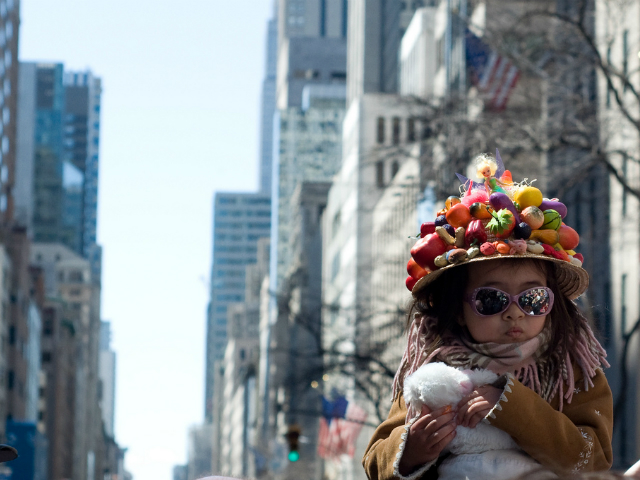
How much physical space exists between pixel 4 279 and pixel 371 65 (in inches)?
1896

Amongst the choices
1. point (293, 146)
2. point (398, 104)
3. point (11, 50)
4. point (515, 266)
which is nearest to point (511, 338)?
point (515, 266)

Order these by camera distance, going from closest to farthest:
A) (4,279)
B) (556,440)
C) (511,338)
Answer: (556,440), (511,338), (4,279)

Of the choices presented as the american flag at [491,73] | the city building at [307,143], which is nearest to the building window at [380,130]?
the american flag at [491,73]

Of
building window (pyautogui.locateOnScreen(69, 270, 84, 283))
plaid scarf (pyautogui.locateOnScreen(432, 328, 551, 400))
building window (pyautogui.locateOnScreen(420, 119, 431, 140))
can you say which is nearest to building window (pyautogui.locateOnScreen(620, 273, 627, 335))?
building window (pyautogui.locateOnScreen(420, 119, 431, 140))

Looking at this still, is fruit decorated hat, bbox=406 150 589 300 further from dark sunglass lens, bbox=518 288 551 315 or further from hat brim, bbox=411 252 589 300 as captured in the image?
dark sunglass lens, bbox=518 288 551 315

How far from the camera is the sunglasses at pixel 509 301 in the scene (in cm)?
392

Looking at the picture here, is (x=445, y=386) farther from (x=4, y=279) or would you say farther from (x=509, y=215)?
(x=4, y=279)

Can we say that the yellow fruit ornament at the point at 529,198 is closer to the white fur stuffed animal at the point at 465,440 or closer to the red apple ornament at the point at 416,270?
the red apple ornament at the point at 416,270

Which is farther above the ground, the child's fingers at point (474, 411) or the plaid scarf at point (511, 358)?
the plaid scarf at point (511, 358)

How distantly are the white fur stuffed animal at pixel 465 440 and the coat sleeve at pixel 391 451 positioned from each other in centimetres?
9

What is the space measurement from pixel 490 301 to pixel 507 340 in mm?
141

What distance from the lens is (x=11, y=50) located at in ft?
316

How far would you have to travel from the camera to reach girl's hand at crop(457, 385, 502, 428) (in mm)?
3697

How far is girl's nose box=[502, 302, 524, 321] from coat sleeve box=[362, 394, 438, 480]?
47 cm
